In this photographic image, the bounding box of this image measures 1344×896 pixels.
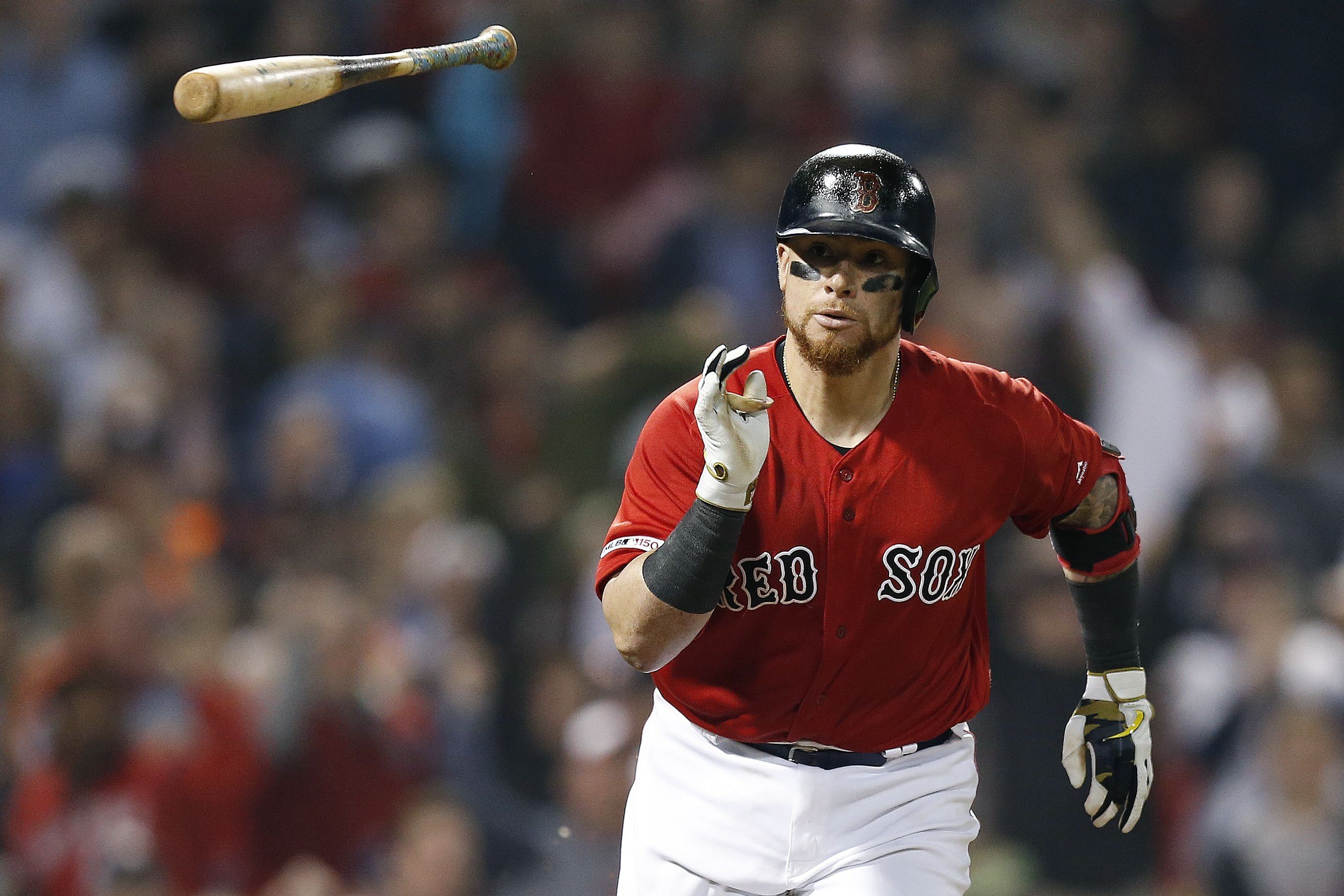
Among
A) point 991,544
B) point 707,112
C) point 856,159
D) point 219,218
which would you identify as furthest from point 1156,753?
point 219,218

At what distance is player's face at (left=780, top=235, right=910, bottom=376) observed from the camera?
2.51 m

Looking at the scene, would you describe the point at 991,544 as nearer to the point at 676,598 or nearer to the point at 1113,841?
the point at 1113,841

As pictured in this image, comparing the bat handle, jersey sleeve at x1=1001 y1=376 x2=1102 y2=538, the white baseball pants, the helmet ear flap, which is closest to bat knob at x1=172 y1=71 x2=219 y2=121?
the bat handle

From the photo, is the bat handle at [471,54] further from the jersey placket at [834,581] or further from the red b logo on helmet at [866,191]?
the jersey placket at [834,581]

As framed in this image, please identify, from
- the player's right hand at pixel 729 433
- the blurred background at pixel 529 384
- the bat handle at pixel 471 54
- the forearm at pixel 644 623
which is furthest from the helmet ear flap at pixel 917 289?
the blurred background at pixel 529 384

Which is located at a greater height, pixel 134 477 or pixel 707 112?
pixel 707 112

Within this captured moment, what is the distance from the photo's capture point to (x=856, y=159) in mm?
2555

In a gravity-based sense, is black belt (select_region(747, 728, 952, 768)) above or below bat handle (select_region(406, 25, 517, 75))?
below

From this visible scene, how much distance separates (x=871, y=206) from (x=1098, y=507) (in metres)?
0.80

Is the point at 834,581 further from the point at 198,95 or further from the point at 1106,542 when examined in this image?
the point at 198,95

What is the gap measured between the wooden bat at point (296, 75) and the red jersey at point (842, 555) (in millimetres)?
733

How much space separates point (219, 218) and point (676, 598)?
450cm

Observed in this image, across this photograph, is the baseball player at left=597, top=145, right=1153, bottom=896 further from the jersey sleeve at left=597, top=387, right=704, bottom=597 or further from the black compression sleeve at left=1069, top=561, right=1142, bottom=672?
the black compression sleeve at left=1069, top=561, right=1142, bottom=672

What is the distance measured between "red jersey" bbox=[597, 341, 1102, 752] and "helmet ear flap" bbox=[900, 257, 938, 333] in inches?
6.0
